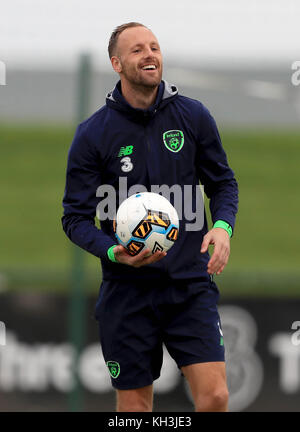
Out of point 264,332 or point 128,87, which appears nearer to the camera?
point 128,87

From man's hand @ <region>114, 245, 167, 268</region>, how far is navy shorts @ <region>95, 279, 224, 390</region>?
386 millimetres

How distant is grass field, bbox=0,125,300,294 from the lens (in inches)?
672

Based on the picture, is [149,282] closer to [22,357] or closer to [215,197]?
[215,197]

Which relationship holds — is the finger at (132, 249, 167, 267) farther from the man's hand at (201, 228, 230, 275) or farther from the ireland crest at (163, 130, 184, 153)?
the ireland crest at (163, 130, 184, 153)

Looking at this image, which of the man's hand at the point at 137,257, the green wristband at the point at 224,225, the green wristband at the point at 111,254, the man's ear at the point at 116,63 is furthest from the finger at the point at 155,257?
the man's ear at the point at 116,63

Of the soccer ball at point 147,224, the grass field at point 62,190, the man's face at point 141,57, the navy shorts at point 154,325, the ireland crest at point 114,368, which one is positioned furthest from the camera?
the grass field at point 62,190

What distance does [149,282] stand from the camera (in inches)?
217

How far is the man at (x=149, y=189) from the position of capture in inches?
214

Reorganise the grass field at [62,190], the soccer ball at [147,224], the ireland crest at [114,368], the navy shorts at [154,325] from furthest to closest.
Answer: the grass field at [62,190] < the ireland crest at [114,368] < the navy shorts at [154,325] < the soccer ball at [147,224]

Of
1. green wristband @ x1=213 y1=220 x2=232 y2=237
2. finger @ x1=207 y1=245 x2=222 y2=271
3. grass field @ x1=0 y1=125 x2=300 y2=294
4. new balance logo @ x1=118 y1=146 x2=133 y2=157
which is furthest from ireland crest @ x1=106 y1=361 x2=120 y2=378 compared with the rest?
grass field @ x1=0 y1=125 x2=300 y2=294

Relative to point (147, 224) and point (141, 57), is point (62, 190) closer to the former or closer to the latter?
point (141, 57)

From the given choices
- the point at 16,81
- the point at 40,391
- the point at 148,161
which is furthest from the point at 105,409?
the point at 16,81

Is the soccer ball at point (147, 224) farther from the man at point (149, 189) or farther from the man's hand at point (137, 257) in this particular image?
the man at point (149, 189)

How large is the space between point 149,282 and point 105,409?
169 inches
